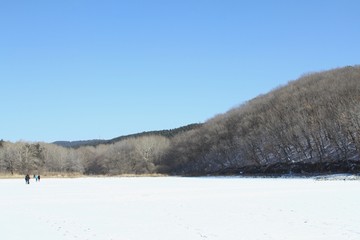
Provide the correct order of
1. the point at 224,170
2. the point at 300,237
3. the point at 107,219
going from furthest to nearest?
1. the point at 224,170
2. the point at 107,219
3. the point at 300,237

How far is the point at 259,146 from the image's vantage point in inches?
4390

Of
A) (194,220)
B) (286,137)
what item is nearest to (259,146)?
(286,137)

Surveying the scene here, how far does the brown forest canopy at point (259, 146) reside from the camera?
85375 mm

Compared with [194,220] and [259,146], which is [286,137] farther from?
[194,220]

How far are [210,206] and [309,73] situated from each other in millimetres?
149915

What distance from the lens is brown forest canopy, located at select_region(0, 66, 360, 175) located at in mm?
85375

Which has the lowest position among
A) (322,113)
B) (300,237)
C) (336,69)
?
(300,237)

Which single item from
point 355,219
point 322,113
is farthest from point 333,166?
point 355,219

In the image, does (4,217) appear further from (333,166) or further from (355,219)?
(333,166)

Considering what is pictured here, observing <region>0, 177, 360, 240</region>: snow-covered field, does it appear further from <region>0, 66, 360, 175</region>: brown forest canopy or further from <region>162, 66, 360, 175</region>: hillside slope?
<region>0, 66, 360, 175</region>: brown forest canopy

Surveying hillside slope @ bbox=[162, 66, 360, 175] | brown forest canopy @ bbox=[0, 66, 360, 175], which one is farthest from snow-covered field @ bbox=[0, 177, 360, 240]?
brown forest canopy @ bbox=[0, 66, 360, 175]

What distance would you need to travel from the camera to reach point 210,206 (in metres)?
26.8

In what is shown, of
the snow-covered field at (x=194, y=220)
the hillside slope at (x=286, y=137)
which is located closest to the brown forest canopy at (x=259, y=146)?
the hillside slope at (x=286, y=137)

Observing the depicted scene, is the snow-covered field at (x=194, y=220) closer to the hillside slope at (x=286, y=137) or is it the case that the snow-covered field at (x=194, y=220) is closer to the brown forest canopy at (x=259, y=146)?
the hillside slope at (x=286, y=137)
